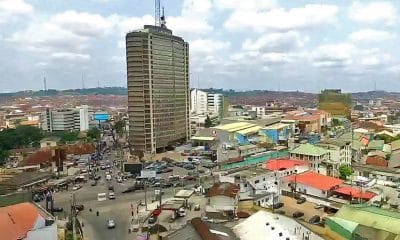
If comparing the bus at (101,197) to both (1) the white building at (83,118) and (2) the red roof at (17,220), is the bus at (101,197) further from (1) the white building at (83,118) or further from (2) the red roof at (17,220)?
(1) the white building at (83,118)

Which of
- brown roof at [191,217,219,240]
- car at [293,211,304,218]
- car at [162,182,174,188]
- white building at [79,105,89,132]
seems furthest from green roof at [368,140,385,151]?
white building at [79,105,89,132]

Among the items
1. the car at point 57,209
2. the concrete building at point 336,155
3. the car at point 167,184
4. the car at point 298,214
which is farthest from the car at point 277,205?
the car at point 57,209

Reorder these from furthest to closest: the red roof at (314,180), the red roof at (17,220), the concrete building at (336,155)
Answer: the concrete building at (336,155), the red roof at (314,180), the red roof at (17,220)

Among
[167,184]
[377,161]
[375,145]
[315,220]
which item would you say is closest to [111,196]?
[167,184]

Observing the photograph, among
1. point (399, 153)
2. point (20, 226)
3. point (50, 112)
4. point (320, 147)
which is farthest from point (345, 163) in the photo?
point (50, 112)

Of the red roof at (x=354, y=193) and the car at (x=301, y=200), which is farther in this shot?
the car at (x=301, y=200)

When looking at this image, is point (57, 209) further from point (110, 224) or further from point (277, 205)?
point (277, 205)
